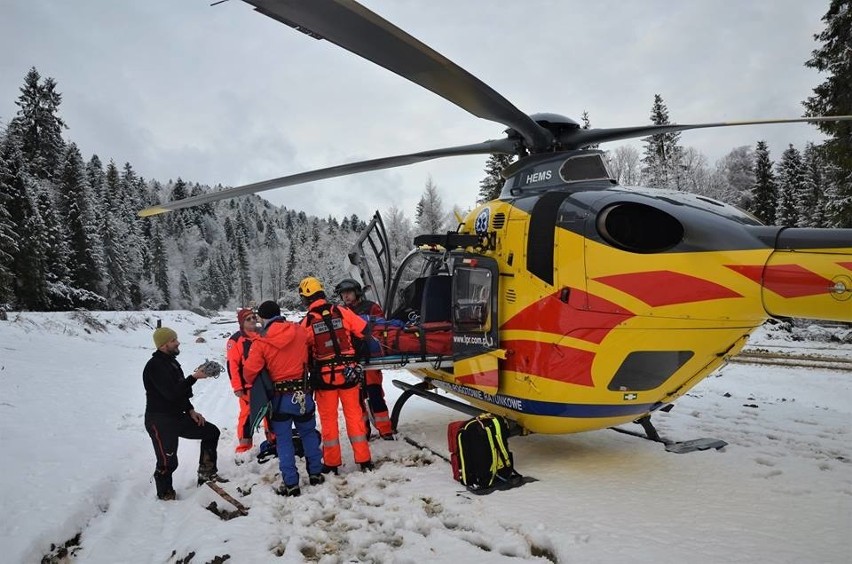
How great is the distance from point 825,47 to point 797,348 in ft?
29.9

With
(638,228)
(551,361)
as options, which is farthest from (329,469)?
(638,228)

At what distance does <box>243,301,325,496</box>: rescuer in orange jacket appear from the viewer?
5086 mm

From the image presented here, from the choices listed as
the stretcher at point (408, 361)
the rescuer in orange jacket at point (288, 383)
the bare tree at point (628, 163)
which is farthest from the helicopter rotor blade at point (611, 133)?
the bare tree at point (628, 163)

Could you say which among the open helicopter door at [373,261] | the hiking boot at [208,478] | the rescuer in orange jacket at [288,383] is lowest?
the hiking boot at [208,478]

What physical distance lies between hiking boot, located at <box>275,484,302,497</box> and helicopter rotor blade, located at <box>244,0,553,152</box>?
153 inches

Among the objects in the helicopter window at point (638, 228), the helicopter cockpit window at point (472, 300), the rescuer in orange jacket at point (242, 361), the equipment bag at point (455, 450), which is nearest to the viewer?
the helicopter window at point (638, 228)

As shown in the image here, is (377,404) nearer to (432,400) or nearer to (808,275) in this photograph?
(432,400)

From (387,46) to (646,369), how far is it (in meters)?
3.36

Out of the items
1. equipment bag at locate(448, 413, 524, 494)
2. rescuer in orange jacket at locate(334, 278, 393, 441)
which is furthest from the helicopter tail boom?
rescuer in orange jacket at locate(334, 278, 393, 441)

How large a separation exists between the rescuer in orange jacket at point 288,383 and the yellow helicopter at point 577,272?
1.07 m

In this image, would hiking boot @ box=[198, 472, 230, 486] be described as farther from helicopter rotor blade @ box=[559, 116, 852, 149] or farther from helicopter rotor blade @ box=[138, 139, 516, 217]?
helicopter rotor blade @ box=[559, 116, 852, 149]

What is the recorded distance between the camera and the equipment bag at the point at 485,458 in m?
4.47

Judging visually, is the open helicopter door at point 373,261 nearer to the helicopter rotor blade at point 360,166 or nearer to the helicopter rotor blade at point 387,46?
the helicopter rotor blade at point 360,166

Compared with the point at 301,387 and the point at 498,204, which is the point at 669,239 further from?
the point at 301,387
